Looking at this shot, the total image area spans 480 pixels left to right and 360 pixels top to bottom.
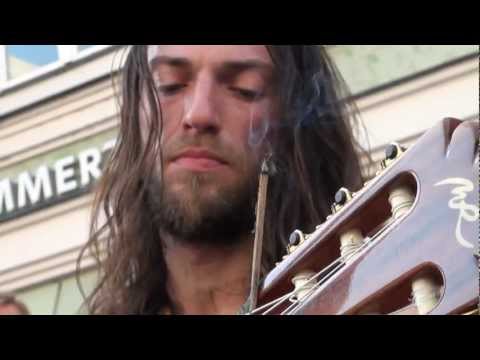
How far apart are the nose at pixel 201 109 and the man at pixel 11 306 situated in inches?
26.8

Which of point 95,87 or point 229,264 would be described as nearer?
point 229,264

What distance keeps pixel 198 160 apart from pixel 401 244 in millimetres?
669

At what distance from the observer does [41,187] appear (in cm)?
287

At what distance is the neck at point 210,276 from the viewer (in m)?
2.01

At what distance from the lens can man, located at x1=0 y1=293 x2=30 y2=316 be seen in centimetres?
242

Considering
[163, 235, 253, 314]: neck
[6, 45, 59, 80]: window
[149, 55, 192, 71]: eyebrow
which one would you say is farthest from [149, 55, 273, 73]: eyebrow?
[6, 45, 59, 80]: window

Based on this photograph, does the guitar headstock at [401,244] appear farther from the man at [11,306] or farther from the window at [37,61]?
the window at [37,61]

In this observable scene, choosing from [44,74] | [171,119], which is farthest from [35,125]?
[171,119]

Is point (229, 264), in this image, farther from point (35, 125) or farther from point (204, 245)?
point (35, 125)

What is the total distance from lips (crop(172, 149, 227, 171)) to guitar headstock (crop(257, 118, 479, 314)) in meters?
0.46

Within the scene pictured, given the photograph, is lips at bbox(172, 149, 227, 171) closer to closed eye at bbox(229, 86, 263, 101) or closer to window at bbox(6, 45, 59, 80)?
closed eye at bbox(229, 86, 263, 101)

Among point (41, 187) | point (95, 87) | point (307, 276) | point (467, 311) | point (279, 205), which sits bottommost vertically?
point (467, 311)

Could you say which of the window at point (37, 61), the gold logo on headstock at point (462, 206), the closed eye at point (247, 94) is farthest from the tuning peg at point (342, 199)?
the window at point (37, 61)
